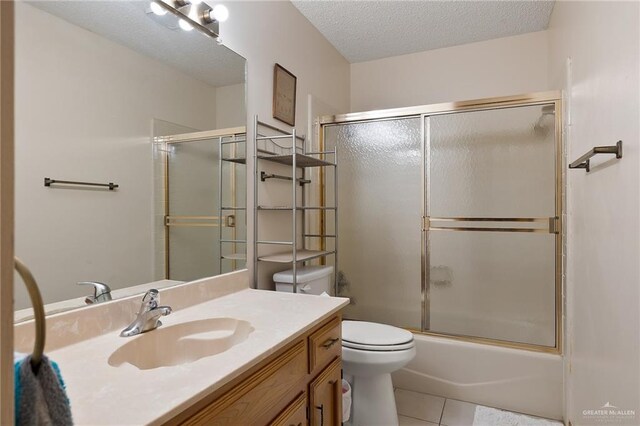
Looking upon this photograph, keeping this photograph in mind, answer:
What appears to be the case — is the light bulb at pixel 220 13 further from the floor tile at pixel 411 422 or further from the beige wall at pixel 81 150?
the floor tile at pixel 411 422

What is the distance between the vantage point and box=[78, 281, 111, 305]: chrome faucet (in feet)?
3.46

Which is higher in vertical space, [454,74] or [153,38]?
[454,74]

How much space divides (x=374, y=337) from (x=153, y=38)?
1.66 meters

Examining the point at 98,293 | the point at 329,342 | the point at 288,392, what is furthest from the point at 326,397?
the point at 98,293

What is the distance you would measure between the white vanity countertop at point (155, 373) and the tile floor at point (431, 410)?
1203 millimetres

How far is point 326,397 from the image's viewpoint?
128 cm

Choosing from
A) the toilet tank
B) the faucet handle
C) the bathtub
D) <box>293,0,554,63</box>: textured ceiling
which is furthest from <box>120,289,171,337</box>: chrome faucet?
<box>293,0,554,63</box>: textured ceiling

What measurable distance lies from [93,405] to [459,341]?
2123 mm

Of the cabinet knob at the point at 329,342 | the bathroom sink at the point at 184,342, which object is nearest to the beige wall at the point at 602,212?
the cabinet knob at the point at 329,342

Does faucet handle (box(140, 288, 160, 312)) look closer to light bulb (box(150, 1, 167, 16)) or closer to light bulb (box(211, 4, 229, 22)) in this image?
light bulb (box(150, 1, 167, 16))

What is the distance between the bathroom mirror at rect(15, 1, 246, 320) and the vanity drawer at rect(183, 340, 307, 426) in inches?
22.0

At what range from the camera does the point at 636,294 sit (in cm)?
97

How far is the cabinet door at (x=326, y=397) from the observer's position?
118 centimetres

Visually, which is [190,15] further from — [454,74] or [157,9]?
[454,74]
